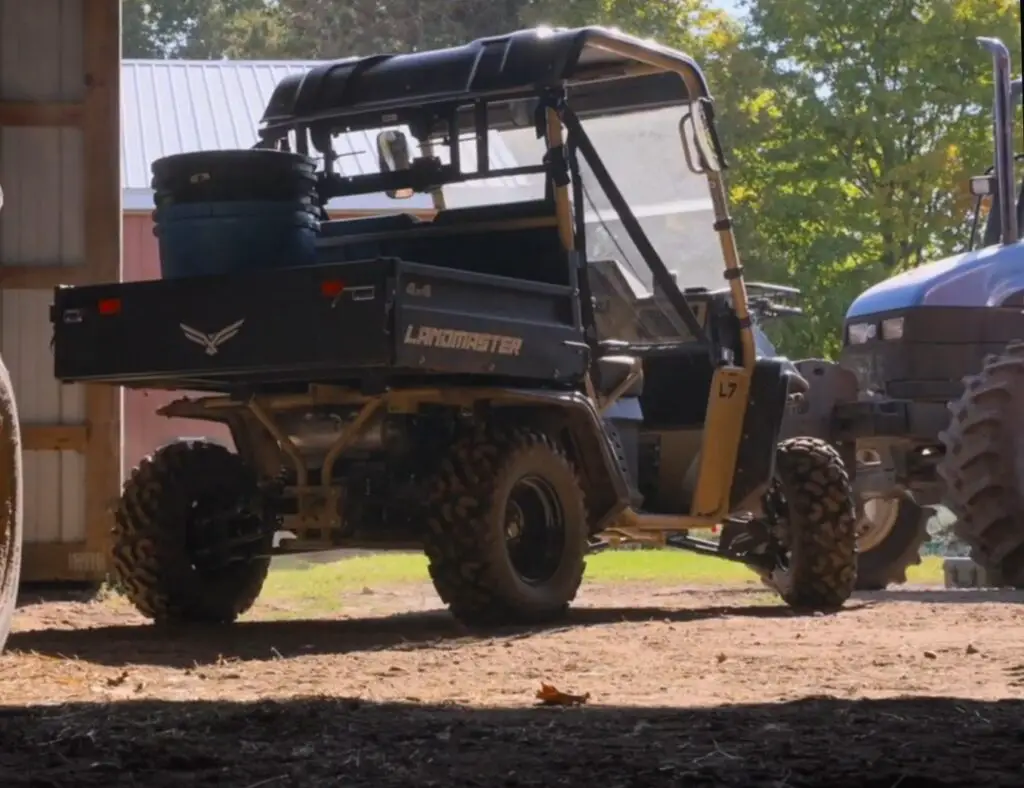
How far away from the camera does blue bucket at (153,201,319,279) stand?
8.46 m

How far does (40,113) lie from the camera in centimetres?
1175

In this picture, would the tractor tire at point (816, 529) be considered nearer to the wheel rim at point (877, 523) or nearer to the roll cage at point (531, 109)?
the roll cage at point (531, 109)

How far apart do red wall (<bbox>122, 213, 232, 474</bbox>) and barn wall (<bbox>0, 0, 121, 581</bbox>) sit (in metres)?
7.83

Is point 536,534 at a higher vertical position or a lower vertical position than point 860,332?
lower

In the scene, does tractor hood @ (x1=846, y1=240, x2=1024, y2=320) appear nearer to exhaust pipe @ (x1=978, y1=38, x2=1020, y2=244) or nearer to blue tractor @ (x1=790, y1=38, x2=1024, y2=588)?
blue tractor @ (x1=790, y1=38, x2=1024, y2=588)

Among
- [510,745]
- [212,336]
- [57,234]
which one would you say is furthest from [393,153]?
[510,745]

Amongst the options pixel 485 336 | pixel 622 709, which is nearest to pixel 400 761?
pixel 622 709

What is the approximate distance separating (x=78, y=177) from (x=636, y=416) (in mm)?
3889

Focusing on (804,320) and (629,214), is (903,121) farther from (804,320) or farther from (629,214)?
(629,214)

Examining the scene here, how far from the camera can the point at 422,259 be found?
955 cm

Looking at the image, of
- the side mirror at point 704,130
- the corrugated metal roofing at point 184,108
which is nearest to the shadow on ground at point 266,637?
the side mirror at point 704,130

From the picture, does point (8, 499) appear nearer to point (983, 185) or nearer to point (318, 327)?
point (318, 327)

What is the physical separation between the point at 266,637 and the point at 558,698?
2.94m

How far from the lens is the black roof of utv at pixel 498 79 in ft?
30.0
